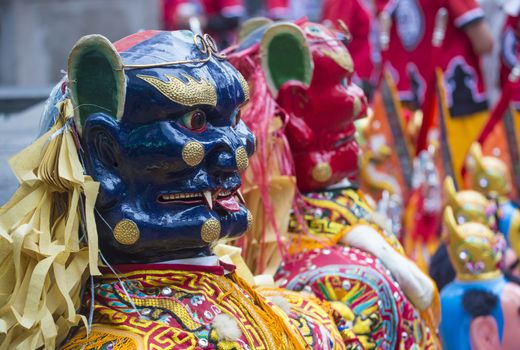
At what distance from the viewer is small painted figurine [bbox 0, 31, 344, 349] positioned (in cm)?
233

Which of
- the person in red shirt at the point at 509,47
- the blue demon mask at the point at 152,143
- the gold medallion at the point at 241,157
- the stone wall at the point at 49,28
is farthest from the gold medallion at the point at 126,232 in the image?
the stone wall at the point at 49,28

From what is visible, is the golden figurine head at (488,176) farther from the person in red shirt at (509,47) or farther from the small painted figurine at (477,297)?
the person in red shirt at (509,47)

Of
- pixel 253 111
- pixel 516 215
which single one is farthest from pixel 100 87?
pixel 516 215

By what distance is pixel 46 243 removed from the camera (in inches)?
92.1

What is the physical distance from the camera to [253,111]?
331 centimetres

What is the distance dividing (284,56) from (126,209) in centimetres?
110

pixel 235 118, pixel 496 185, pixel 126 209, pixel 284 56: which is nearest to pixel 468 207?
pixel 496 185

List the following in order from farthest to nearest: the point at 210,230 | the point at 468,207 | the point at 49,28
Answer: the point at 49,28, the point at 468,207, the point at 210,230

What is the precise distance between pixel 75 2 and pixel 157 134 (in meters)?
5.07

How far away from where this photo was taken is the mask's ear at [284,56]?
3.27 metres

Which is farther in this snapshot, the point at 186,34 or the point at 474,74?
the point at 474,74

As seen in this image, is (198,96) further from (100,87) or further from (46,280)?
(46,280)

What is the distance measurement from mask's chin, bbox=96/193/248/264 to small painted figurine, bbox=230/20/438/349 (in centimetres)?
77

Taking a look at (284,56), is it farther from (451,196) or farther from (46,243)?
(451,196)
